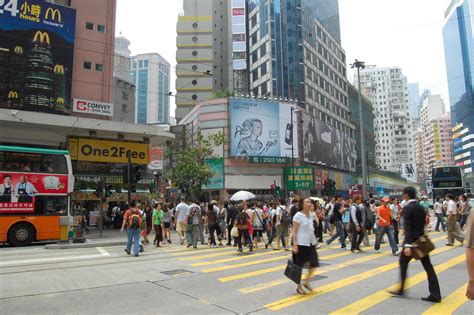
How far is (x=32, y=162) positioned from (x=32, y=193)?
1.27 meters

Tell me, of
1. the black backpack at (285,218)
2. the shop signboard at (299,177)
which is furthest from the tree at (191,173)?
the black backpack at (285,218)

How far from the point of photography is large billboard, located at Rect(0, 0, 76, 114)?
89.6ft

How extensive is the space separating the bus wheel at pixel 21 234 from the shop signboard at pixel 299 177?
104 ft

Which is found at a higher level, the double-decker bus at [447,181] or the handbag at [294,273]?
the double-decker bus at [447,181]

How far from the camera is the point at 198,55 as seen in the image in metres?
71.9

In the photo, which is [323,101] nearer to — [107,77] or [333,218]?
[107,77]

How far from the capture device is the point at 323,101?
2391 inches

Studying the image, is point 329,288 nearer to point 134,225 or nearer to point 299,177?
point 134,225

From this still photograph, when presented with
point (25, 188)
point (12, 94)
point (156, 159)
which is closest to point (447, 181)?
point (25, 188)

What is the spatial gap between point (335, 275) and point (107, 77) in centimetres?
3232

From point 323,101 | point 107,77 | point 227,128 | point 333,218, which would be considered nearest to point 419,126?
point 323,101

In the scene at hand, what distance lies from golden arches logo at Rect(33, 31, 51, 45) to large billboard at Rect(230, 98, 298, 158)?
19.6 meters

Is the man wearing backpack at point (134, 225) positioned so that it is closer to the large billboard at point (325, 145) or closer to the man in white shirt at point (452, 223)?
the man in white shirt at point (452, 223)

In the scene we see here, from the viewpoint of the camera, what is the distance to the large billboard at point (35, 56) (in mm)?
27312
